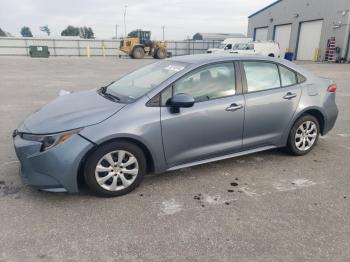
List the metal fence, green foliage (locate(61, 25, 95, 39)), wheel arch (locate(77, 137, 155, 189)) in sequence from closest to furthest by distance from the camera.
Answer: wheel arch (locate(77, 137, 155, 189)) < the metal fence < green foliage (locate(61, 25, 95, 39))

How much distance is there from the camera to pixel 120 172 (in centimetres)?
321

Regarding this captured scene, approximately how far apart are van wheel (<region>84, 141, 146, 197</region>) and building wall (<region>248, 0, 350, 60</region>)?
88.1 feet

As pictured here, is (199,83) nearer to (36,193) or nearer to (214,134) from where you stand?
(214,134)

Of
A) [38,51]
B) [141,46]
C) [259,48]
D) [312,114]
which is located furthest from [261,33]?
[312,114]

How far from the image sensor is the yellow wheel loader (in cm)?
2998

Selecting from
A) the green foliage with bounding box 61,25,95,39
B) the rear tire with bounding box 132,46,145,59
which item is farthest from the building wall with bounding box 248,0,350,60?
the green foliage with bounding box 61,25,95,39

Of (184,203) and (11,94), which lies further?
(11,94)

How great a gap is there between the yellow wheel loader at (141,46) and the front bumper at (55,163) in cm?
2798

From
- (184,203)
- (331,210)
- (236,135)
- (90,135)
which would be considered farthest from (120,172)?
(331,210)

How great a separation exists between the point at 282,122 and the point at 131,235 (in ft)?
8.32

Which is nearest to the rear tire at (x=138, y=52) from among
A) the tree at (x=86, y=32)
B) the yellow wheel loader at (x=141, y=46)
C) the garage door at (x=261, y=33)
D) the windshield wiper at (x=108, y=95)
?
the yellow wheel loader at (x=141, y=46)

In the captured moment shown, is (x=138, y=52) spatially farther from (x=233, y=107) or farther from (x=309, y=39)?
(x=233, y=107)

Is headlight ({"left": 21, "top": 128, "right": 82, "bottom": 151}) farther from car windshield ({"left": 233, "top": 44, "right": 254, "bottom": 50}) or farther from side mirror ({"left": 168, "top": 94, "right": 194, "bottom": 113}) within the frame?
car windshield ({"left": 233, "top": 44, "right": 254, "bottom": 50})

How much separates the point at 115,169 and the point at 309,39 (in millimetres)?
30212
